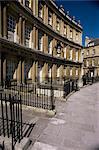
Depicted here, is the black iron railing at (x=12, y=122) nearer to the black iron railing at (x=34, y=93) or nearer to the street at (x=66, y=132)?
the street at (x=66, y=132)

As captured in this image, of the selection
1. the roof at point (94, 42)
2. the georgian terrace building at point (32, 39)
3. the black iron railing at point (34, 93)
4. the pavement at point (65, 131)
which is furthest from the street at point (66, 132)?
the roof at point (94, 42)

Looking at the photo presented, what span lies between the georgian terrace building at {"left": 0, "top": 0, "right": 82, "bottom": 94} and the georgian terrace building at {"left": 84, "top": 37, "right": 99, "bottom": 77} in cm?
2015

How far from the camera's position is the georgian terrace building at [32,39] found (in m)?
13.5

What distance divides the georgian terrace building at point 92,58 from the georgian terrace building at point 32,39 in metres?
20.2

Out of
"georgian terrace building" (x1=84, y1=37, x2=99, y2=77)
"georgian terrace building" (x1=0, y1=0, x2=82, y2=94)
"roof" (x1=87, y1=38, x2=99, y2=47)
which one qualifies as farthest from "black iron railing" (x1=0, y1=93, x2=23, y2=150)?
"roof" (x1=87, y1=38, x2=99, y2=47)

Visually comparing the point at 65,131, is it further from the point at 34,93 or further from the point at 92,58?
the point at 92,58

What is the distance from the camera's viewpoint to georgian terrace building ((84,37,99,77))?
46812 millimetres

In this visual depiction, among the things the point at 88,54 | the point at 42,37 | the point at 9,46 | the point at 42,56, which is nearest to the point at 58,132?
the point at 9,46

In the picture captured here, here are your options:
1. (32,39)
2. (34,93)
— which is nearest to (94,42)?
(32,39)

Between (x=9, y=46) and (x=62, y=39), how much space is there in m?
14.2

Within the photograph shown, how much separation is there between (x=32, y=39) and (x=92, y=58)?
111 feet

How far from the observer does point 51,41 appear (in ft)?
76.5

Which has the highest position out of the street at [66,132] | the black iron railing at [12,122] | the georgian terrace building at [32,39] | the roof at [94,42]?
the roof at [94,42]

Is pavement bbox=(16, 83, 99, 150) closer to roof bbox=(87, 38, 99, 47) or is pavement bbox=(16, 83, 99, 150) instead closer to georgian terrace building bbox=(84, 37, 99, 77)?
georgian terrace building bbox=(84, 37, 99, 77)
